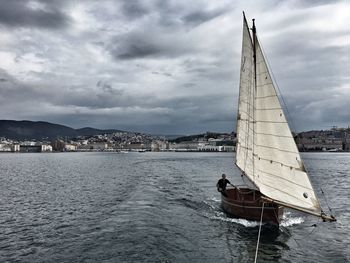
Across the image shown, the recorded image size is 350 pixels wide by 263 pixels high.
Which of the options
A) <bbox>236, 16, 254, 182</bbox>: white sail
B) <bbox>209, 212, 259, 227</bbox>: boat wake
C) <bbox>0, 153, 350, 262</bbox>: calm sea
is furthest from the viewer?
<bbox>209, 212, 259, 227</bbox>: boat wake

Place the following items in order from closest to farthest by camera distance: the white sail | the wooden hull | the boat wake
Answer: the white sail, the wooden hull, the boat wake

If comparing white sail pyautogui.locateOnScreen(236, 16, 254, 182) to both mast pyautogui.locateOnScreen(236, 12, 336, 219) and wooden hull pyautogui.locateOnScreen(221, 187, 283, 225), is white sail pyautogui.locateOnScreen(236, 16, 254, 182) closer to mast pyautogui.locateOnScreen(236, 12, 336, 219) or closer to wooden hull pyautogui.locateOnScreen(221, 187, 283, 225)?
mast pyautogui.locateOnScreen(236, 12, 336, 219)

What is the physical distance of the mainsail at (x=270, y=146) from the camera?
18.8 metres

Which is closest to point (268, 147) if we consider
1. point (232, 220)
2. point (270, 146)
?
point (270, 146)

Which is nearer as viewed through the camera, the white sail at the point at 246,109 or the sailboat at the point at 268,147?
the sailboat at the point at 268,147

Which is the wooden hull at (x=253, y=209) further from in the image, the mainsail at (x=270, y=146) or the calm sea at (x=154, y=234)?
the mainsail at (x=270, y=146)

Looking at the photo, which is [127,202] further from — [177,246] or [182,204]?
[177,246]

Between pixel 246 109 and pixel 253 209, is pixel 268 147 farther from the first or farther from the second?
pixel 253 209

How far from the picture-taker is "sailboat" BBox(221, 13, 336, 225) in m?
18.8

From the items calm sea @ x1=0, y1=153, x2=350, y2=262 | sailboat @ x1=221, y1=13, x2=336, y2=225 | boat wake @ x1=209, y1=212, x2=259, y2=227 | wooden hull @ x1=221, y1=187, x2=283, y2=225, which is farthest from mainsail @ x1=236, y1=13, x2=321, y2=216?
boat wake @ x1=209, y1=212, x2=259, y2=227

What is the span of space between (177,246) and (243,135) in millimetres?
9271

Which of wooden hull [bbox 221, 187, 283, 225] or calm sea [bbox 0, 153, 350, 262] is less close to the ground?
wooden hull [bbox 221, 187, 283, 225]

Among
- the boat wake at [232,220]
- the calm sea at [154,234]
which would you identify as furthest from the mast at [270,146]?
the boat wake at [232,220]

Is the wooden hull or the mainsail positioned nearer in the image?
the mainsail
